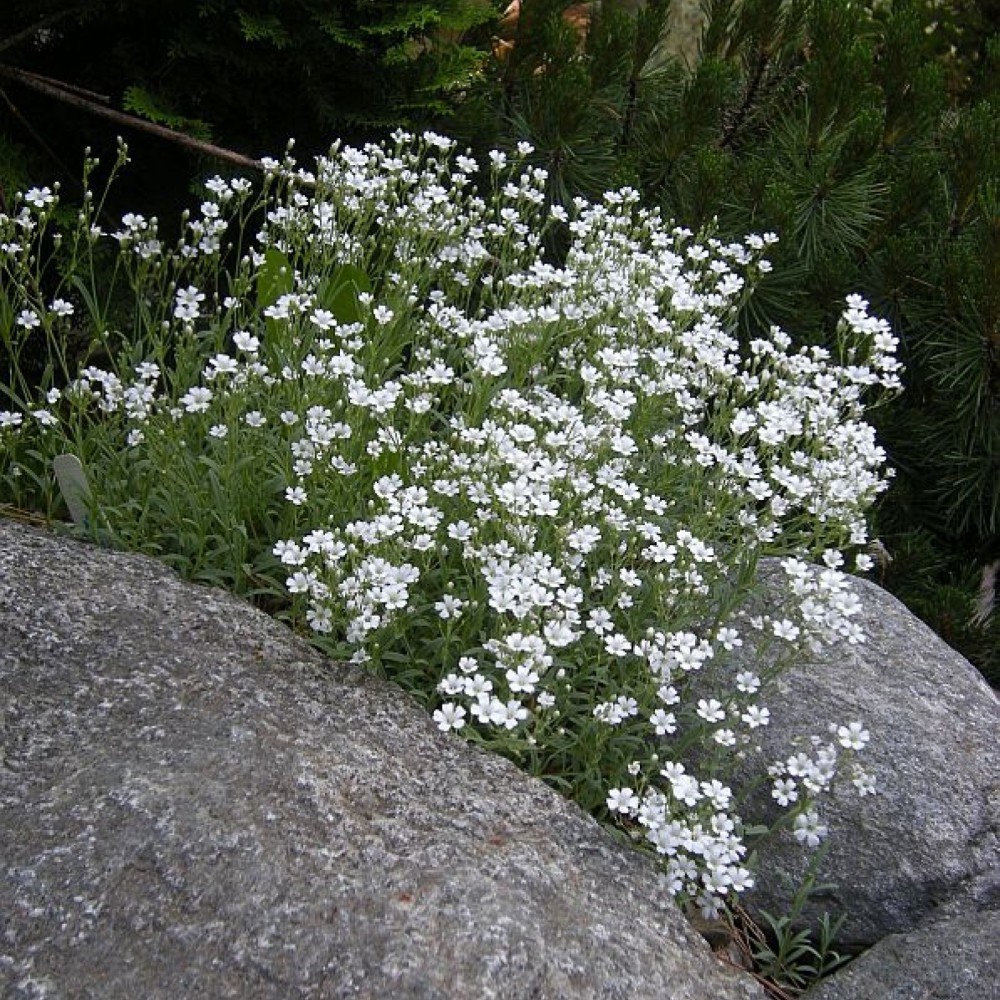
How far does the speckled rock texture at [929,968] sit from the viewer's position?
2523 millimetres

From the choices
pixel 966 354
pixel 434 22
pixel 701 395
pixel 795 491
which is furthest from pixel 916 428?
A: pixel 434 22

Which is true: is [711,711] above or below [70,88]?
below

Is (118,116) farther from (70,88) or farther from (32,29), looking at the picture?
(32,29)

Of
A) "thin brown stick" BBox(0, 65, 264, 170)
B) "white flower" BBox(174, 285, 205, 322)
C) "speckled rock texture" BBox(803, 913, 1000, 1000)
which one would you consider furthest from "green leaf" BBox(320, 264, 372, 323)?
"speckled rock texture" BBox(803, 913, 1000, 1000)

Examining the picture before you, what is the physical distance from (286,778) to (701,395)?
1.64 m

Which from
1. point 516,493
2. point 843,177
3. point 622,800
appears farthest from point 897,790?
point 843,177

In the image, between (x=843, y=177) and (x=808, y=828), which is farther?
(x=843, y=177)

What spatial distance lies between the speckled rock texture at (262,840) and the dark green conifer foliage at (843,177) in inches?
96.2

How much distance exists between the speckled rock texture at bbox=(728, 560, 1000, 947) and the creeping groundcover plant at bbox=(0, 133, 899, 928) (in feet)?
0.32

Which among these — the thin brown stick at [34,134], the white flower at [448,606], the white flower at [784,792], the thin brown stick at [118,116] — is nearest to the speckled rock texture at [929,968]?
the white flower at [784,792]

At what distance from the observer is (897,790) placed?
120 inches

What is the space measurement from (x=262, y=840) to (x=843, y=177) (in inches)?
140

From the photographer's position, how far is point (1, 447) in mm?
3322

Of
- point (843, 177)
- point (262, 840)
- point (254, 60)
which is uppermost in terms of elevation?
point (843, 177)
